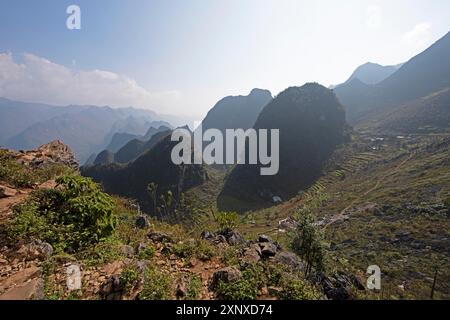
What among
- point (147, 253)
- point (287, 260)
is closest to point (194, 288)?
point (147, 253)

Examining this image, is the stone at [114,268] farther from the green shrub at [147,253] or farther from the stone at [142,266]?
the green shrub at [147,253]

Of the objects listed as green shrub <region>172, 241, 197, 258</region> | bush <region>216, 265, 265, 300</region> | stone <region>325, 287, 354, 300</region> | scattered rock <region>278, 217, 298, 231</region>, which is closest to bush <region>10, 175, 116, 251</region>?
green shrub <region>172, 241, 197, 258</region>

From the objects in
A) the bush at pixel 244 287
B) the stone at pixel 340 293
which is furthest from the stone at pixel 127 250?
the stone at pixel 340 293

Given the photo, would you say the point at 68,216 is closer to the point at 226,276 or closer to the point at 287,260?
the point at 226,276

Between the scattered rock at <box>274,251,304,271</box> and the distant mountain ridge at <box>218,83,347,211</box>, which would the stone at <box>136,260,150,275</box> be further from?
the distant mountain ridge at <box>218,83,347,211</box>

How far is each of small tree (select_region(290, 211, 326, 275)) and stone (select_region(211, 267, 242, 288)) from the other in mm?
11636

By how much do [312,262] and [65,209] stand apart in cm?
1531

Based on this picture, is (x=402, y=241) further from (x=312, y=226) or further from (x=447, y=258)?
(x=312, y=226)

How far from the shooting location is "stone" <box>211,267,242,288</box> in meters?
6.86

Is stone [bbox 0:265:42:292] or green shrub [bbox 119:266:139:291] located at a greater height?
stone [bbox 0:265:42:292]

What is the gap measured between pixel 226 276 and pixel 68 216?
17.1 ft

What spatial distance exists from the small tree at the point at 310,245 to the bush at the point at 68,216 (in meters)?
13.3

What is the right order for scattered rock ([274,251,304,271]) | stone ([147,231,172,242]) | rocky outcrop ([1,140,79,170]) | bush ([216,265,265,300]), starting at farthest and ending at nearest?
rocky outcrop ([1,140,79,170])
scattered rock ([274,251,304,271])
stone ([147,231,172,242])
bush ([216,265,265,300])
